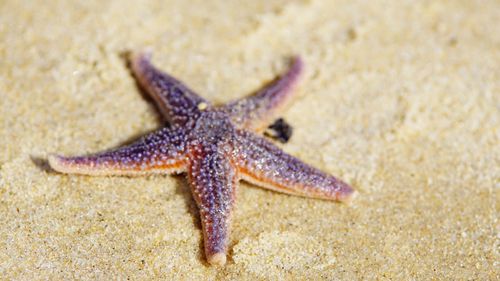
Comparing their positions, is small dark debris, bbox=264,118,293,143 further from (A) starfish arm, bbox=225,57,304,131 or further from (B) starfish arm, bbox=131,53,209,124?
(B) starfish arm, bbox=131,53,209,124

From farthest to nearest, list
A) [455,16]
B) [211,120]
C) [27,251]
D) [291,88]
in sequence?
[455,16]
[291,88]
[211,120]
[27,251]

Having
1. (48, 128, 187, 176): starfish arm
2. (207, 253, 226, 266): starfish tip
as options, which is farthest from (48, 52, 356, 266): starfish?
(207, 253, 226, 266): starfish tip

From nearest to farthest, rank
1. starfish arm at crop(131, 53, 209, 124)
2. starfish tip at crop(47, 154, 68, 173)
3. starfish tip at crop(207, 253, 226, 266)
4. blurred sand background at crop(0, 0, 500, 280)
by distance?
starfish tip at crop(207, 253, 226, 266) < blurred sand background at crop(0, 0, 500, 280) < starfish tip at crop(47, 154, 68, 173) < starfish arm at crop(131, 53, 209, 124)

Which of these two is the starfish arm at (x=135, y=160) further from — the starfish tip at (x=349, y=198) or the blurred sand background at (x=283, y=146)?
the starfish tip at (x=349, y=198)

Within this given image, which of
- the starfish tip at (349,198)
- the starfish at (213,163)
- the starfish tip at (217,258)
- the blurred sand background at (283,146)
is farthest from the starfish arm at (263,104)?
the starfish tip at (217,258)

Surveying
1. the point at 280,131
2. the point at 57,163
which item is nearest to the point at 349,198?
the point at 280,131

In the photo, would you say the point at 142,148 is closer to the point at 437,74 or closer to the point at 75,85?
the point at 75,85

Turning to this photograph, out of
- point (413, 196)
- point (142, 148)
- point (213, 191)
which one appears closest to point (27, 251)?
point (142, 148)
